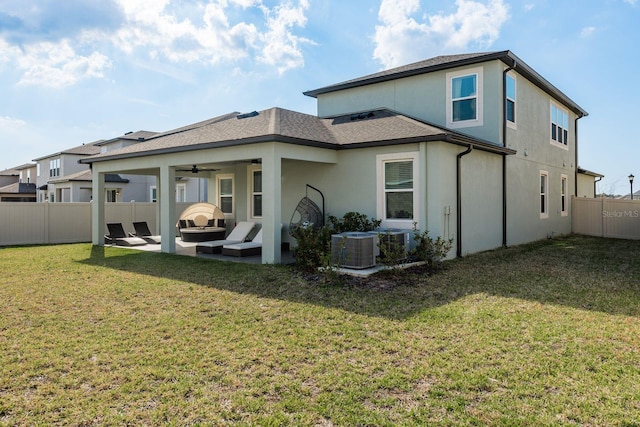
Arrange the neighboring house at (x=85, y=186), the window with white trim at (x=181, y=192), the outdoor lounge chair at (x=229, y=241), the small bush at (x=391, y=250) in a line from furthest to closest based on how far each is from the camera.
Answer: the neighboring house at (x=85, y=186), the window with white trim at (x=181, y=192), the outdoor lounge chair at (x=229, y=241), the small bush at (x=391, y=250)

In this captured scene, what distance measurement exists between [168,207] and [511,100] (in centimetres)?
1104

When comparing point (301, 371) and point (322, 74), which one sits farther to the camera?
point (322, 74)

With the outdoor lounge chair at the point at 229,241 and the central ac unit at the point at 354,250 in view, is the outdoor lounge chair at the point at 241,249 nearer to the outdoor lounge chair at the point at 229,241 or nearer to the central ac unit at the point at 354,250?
the outdoor lounge chair at the point at 229,241

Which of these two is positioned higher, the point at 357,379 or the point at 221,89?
the point at 221,89

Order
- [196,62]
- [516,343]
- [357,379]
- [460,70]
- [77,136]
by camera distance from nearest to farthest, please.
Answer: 1. [357,379]
2. [516,343]
3. [460,70]
4. [196,62]
5. [77,136]

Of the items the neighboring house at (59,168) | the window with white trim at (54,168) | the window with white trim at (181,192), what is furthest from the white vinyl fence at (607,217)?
the window with white trim at (54,168)

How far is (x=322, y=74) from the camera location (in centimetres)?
1797

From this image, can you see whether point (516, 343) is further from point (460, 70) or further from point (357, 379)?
point (460, 70)

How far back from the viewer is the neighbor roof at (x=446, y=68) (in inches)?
481

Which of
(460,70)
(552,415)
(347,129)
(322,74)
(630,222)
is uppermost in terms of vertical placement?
(322,74)

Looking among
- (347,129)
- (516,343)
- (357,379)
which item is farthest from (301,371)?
(347,129)

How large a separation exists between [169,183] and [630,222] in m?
18.3

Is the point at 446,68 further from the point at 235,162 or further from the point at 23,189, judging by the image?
the point at 23,189

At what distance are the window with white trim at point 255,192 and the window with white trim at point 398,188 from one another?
5371 millimetres
